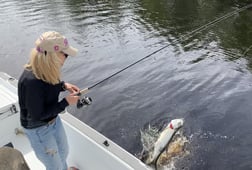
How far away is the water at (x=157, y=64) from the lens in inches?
242

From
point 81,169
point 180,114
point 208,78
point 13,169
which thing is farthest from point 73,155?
point 208,78

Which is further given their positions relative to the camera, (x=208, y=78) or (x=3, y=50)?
(x=3, y=50)

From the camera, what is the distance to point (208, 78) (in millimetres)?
8008

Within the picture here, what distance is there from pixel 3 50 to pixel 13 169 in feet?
26.5

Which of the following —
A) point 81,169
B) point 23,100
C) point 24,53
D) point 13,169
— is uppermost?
point 23,100

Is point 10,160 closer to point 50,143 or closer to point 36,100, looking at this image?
point 50,143

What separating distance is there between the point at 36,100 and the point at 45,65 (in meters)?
0.31

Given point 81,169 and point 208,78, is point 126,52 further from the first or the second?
point 81,169

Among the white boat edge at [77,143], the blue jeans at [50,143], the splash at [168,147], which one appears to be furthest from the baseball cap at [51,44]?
the splash at [168,147]

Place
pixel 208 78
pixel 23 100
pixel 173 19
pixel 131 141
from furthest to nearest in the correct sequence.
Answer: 1. pixel 173 19
2. pixel 208 78
3. pixel 131 141
4. pixel 23 100

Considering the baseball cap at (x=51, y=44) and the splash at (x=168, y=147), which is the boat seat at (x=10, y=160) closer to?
the baseball cap at (x=51, y=44)

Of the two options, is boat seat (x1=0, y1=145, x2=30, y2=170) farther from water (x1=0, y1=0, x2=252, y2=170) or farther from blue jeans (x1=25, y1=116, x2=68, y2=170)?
water (x1=0, y1=0, x2=252, y2=170)

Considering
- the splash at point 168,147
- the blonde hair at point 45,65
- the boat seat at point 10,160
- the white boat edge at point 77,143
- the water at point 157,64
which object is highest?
the blonde hair at point 45,65

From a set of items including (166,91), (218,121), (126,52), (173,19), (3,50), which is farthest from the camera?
(173,19)
